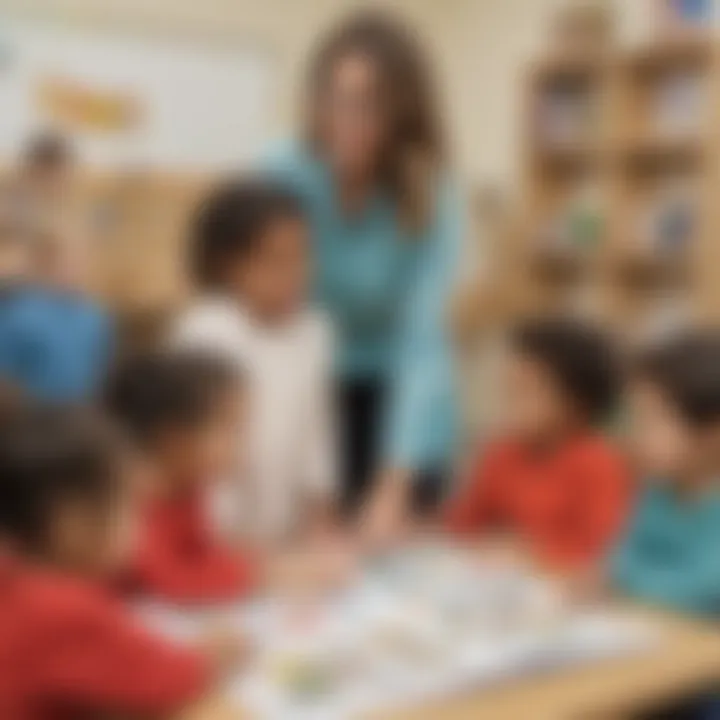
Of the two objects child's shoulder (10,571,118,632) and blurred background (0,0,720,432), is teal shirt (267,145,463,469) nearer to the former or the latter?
blurred background (0,0,720,432)

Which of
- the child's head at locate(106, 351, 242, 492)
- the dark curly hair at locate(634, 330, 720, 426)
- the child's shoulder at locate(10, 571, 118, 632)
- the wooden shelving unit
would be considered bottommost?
the child's shoulder at locate(10, 571, 118, 632)

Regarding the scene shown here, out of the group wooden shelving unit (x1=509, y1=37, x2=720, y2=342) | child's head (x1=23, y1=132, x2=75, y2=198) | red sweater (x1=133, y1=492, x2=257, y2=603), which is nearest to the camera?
red sweater (x1=133, y1=492, x2=257, y2=603)

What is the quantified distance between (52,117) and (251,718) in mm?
944

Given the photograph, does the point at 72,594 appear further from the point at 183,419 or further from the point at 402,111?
the point at 402,111

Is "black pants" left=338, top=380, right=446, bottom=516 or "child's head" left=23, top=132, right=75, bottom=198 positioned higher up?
"child's head" left=23, top=132, right=75, bottom=198

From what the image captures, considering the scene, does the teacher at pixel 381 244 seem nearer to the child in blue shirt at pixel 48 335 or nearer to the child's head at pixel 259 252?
the child's head at pixel 259 252

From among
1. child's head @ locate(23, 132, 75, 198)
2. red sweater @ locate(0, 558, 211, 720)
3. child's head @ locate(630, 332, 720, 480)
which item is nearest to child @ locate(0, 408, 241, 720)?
red sweater @ locate(0, 558, 211, 720)

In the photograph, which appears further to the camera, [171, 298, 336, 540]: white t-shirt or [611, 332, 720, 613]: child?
[171, 298, 336, 540]: white t-shirt

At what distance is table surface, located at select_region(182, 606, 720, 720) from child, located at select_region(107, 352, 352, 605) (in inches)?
8.4

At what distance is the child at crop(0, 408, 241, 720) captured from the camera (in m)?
0.71

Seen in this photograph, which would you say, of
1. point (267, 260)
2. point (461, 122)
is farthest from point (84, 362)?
point (461, 122)

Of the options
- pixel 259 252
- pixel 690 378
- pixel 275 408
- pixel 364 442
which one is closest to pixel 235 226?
pixel 259 252

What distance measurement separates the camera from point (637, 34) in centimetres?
171

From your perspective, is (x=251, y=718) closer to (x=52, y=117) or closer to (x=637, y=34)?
(x=52, y=117)
